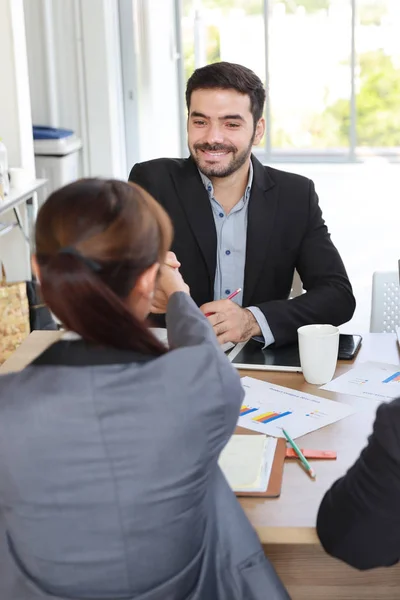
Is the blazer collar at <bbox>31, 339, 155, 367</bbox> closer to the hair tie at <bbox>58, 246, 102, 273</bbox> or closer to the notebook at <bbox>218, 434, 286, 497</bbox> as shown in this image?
the hair tie at <bbox>58, 246, 102, 273</bbox>

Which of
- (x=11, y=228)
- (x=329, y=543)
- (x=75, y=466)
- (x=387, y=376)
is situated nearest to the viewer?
(x=75, y=466)

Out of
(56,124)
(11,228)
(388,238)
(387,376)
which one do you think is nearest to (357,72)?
(388,238)

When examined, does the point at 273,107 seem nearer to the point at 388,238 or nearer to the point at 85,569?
the point at 388,238

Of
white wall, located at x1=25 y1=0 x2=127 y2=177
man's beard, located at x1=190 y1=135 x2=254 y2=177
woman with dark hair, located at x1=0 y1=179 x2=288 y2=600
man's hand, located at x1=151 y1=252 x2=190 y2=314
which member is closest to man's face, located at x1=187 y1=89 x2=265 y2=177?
man's beard, located at x1=190 y1=135 x2=254 y2=177

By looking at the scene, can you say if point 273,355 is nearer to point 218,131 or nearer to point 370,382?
point 370,382

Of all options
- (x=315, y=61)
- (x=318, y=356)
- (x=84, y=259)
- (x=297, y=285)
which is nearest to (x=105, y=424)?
(x=84, y=259)

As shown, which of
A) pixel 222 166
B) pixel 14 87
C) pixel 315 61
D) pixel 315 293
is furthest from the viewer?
pixel 315 61

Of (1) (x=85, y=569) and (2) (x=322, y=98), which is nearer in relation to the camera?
(1) (x=85, y=569)

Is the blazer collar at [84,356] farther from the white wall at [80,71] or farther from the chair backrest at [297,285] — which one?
the white wall at [80,71]

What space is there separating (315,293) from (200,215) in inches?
15.2

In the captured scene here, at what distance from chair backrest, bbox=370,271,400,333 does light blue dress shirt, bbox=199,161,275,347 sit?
37 centimetres

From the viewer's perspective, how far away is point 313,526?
47.8 inches

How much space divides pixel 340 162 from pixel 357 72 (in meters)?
0.83

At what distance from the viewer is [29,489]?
1028 millimetres
